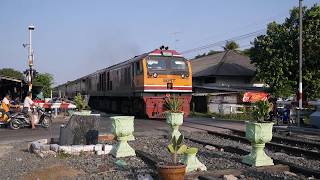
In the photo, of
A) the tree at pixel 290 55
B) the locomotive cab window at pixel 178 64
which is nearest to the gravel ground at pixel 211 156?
the locomotive cab window at pixel 178 64

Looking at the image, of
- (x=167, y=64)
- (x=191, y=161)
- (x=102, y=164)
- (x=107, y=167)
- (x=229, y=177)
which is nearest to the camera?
(x=229, y=177)

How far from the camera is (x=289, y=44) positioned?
33.7 metres

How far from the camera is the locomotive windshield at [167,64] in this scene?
21.7 meters

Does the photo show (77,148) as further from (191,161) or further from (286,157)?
(286,157)

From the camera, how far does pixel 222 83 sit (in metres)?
43.2

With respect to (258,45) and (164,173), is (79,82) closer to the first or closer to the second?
(258,45)

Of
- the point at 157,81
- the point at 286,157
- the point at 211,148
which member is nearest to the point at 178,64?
the point at 157,81

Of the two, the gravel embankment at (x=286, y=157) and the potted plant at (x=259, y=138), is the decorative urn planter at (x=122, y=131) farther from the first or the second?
the gravel embankment at (x=286, y=157)

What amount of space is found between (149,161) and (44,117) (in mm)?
10414

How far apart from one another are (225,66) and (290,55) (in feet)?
39.0

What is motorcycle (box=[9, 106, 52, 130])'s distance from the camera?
17906mm

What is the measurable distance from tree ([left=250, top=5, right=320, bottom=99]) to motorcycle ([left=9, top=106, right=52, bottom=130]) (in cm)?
1847

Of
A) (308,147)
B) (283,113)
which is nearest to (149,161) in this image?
(308,147)

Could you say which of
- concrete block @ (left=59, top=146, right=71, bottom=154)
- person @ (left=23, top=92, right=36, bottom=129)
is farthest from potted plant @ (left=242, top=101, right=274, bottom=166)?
person @ (left=23, top=92, right=36, bottom=129)
